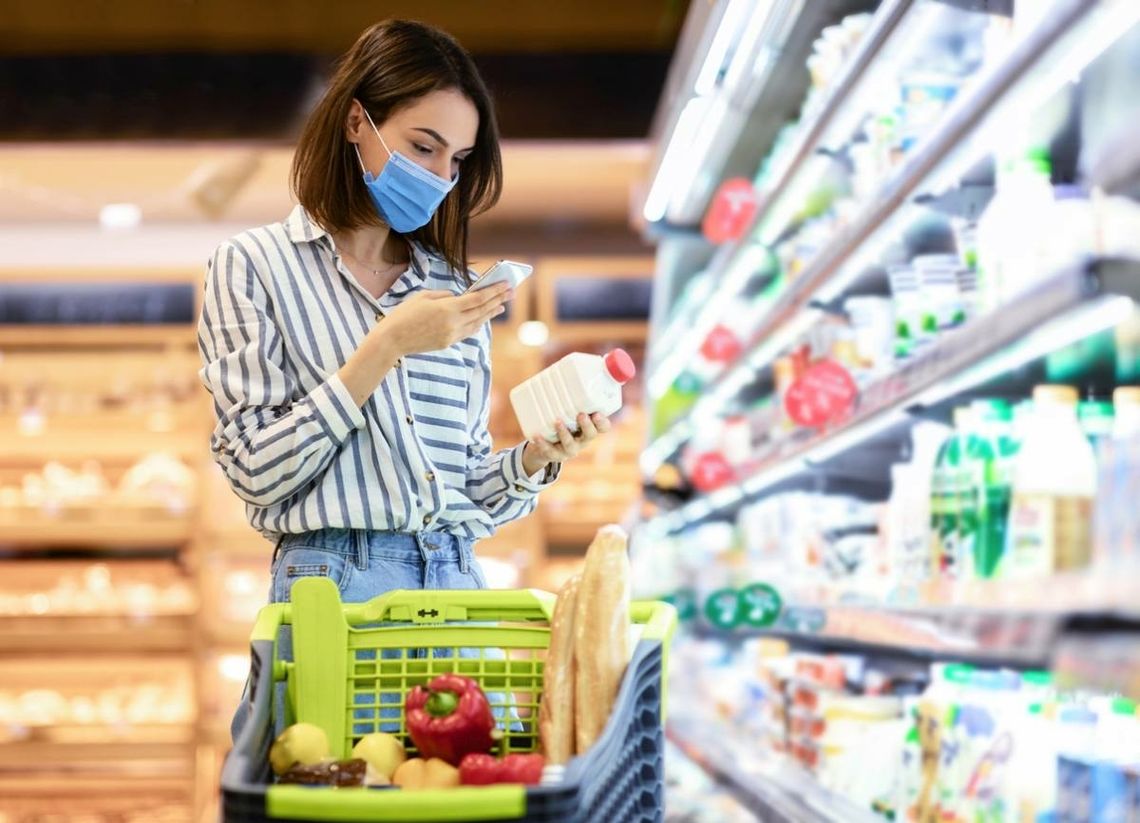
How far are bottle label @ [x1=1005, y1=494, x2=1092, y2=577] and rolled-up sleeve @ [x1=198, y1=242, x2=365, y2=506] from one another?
3.51 ft

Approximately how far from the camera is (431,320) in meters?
1.74

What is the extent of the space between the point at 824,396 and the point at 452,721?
6.33 ft

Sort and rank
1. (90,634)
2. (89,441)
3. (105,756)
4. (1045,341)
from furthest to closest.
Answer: (89,441), (90,634), (105,756), (1045,341)

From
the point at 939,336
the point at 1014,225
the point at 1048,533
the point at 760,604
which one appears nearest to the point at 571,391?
the point at 1048,533

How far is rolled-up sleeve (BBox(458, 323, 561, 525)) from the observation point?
2.05 m

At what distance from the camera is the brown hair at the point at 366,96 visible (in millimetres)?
1992

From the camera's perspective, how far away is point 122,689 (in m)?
7.88

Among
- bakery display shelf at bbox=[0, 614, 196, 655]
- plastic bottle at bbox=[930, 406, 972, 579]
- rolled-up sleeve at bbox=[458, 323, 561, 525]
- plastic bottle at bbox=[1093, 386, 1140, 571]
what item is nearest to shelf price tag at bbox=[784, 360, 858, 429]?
plastic bottle at bbox=[930, 406, 972, 579]

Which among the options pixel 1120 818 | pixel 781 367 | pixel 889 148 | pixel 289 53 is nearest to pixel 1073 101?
pixel 889 148

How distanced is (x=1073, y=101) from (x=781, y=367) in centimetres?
218

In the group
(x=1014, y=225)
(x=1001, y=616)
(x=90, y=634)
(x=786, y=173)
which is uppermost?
(x=786, y=173)

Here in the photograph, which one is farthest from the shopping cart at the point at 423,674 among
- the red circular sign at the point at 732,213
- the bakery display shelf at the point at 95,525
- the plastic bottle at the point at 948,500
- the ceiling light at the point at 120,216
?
the ceiling light at the point at 120,216

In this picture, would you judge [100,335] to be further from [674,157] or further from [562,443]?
[562,443]

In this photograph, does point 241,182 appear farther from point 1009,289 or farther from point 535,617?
point 535,617
